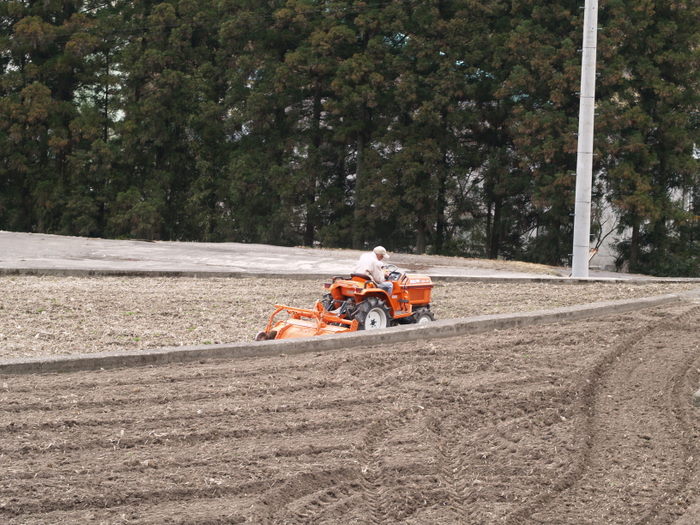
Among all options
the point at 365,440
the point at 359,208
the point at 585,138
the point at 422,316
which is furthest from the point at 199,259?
the point at 365,440

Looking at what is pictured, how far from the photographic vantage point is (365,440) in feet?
17.6

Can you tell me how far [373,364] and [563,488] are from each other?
2.78m

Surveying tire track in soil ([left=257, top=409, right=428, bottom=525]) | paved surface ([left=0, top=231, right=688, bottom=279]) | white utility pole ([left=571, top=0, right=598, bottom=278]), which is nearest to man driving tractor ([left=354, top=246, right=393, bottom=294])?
tire track in soil ([left=257, top=409, right=428, bottom=525])

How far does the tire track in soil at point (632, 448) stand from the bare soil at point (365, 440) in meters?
0.01

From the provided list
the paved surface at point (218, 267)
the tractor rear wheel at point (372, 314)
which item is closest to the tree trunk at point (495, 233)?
the paved surface at point (218, 267)

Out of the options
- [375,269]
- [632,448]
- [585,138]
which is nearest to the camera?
[632,448]

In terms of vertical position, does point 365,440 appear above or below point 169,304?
below

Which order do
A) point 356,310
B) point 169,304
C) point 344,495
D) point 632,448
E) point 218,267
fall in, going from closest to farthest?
1. point 344,495
2. point 632,448
3. point 356,310
4. point 169,304
5. point 218,267

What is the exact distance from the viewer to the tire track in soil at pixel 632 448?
443cm

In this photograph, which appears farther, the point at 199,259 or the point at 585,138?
the point at 199,259

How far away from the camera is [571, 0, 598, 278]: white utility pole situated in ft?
57.2

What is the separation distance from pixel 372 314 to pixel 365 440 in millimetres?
3820

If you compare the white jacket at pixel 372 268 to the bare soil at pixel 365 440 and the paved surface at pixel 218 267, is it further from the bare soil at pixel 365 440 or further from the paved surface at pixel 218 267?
the bare soil at pixel 365 440

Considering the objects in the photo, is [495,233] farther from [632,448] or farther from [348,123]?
[632,448]
